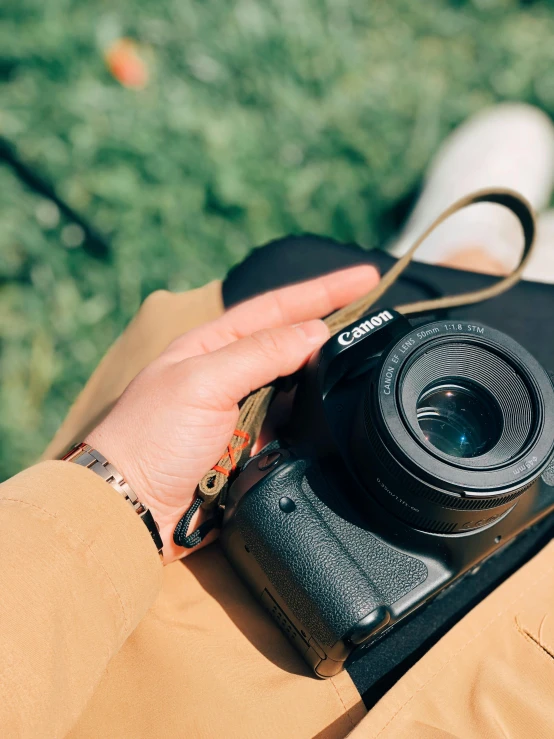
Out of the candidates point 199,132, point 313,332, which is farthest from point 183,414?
point 199,132

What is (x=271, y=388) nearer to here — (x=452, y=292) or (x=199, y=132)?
(x=452, y=292)

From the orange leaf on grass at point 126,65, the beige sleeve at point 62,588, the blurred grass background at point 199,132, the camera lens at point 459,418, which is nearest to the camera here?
the beige sleeve at point 62,588

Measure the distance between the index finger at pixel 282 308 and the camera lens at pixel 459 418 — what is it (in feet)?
1.18

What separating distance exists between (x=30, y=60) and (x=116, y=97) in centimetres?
25

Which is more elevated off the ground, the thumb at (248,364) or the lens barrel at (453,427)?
the thumb at (248,364)

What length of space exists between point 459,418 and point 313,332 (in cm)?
27

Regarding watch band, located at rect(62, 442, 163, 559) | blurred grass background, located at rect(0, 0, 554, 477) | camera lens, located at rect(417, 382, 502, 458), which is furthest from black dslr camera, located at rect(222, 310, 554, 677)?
blurred grass background, located at rect(0, 0, 554, 477)

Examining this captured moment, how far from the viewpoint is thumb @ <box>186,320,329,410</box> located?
39.3 inches

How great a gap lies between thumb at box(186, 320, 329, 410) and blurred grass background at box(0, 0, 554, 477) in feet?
2.64

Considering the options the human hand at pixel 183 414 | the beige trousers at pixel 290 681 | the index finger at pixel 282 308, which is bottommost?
the beige trousers at pixel 290 681

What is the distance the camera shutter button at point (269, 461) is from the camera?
3.04ft

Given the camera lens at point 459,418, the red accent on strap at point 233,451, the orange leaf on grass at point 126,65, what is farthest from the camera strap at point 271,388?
the orange leaf on grass at point 126,65

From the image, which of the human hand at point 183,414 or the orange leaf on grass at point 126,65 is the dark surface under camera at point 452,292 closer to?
the human hand at point 183,414

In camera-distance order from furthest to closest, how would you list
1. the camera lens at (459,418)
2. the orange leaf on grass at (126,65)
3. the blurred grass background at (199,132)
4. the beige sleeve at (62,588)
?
the orange leaf on grass at (126,65), the blurred grass background at (199,132), the camera lens at (459,418), the beige sleeve at (62,588)
